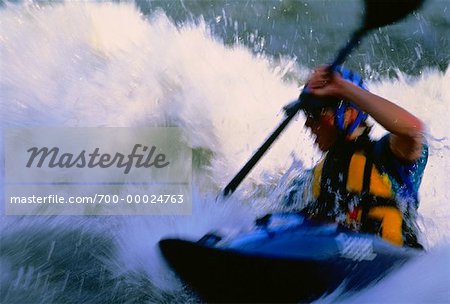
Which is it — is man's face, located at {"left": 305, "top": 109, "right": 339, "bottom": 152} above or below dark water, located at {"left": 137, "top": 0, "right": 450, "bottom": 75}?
below

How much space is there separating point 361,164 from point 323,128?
0.63ft

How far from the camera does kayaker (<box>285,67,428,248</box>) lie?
2.27 m

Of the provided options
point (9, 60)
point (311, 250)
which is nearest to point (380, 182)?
point (311, 250)

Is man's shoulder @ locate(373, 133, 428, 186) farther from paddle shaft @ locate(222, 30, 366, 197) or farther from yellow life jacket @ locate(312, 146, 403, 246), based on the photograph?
paddle shaft @ locate(222, 30, 366, 197)

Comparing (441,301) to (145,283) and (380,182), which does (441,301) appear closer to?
(380,182)

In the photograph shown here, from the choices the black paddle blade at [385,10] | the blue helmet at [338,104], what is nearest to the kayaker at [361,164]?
the blue helmet at [338,104]

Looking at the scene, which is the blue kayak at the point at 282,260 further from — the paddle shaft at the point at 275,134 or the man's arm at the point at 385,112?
the man's arm at the point at 385,112

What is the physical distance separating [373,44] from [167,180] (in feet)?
2.96

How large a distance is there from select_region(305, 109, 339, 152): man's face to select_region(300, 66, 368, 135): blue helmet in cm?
2

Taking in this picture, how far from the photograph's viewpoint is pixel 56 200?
7.44 feet

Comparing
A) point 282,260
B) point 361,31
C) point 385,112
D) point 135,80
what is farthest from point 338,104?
point 135,80

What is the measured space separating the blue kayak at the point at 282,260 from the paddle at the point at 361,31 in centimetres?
19

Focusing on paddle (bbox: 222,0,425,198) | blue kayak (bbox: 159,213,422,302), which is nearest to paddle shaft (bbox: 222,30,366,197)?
paddle (bbox: 222,0,425,198)

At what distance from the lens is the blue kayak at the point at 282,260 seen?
228 centimetres
